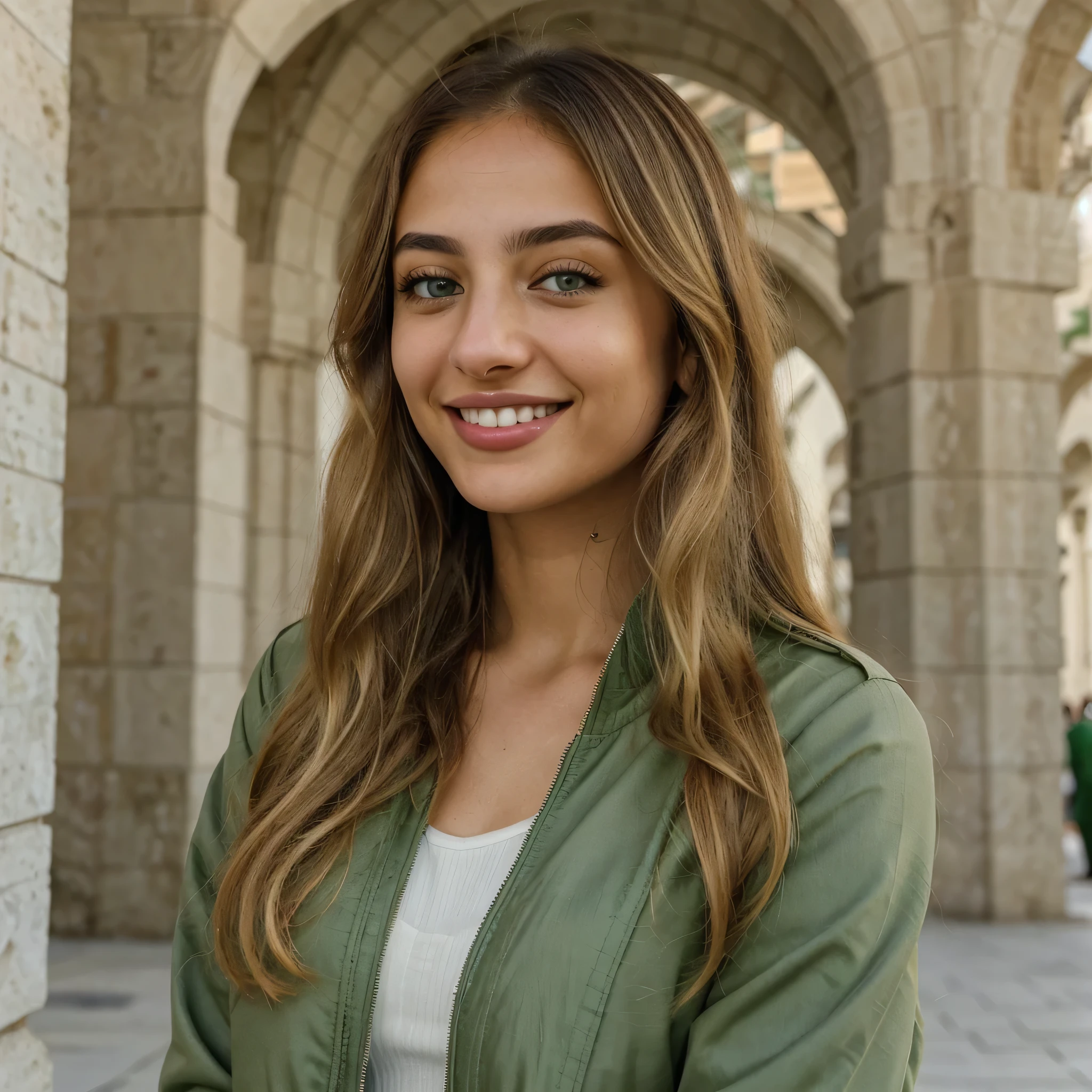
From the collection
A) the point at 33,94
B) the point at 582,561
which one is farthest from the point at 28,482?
the point at 582,561

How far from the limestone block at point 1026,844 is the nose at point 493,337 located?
6.03m

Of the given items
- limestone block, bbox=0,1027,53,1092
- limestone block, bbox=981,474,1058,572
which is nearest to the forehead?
limestone block, bbox=0,1027,53,1092

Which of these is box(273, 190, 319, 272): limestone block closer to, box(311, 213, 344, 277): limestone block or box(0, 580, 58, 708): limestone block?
box(311, 213, 344, 277): limestone block

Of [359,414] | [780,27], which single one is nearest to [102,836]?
[359,414]

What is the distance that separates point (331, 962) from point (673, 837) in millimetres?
395

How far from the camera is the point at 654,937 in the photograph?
120 centimetres

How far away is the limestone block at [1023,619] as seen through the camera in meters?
6.69

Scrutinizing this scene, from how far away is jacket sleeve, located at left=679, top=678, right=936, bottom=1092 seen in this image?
43.1 inches

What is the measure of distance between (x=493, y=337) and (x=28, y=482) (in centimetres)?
163

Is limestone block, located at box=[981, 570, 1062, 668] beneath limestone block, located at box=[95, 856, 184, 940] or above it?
above

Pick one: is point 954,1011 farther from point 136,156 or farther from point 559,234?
point 136,156

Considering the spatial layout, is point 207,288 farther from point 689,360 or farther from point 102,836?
point 689,360

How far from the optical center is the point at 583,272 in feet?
4.48

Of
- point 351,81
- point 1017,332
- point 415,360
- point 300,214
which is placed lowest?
point 415,360
